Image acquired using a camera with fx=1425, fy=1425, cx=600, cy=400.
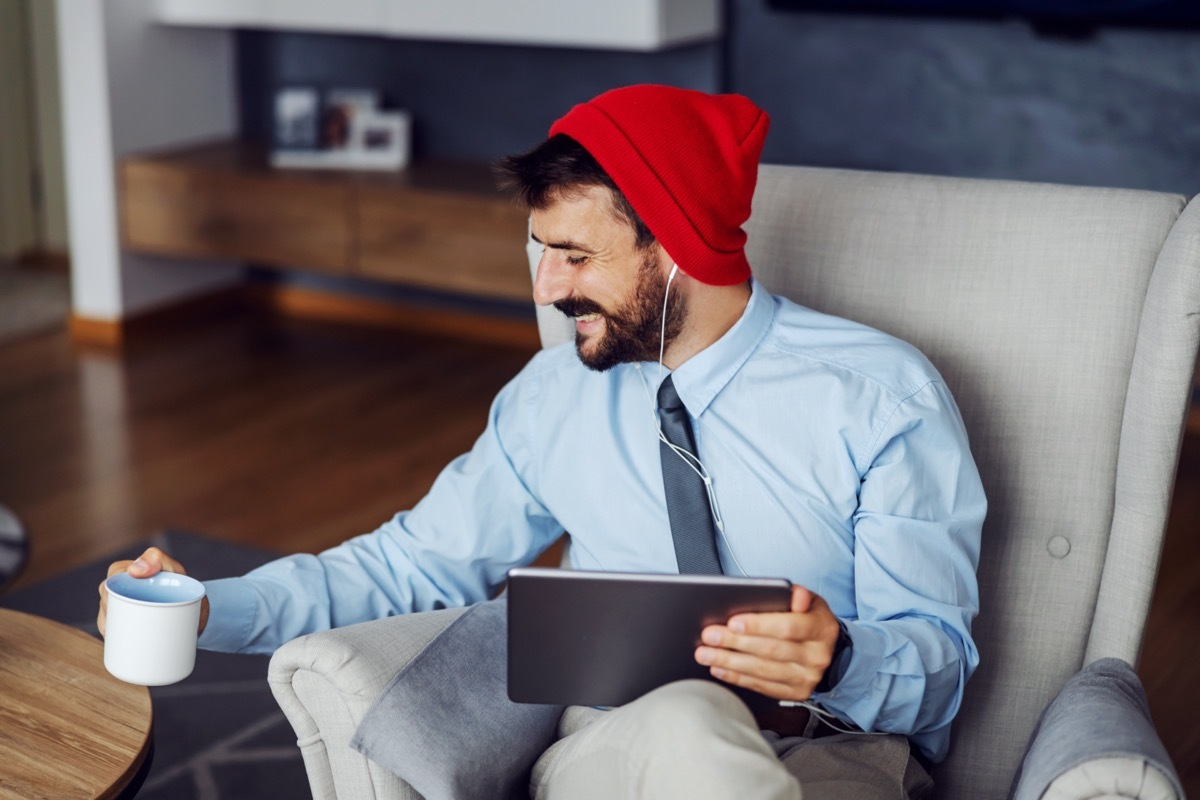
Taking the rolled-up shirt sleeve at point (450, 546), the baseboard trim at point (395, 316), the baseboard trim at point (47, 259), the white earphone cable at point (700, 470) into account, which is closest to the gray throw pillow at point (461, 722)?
the rolled-up shirt sleeve at point (450, 546)

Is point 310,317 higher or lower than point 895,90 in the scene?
lower

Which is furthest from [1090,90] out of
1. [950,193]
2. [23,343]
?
[23,343]

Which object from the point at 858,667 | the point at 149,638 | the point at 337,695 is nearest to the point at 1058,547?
the point at 858,667

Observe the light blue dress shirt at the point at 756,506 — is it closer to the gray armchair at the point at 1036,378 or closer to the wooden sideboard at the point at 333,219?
the gray armchair at the point at 1036,378

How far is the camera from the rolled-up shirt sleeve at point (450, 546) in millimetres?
1526

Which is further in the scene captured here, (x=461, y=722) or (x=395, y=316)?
(x=395, y=316)

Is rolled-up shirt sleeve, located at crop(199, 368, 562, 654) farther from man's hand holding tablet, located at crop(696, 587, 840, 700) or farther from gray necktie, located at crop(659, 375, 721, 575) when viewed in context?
man's hand holding tablet, located at crop(696, 587, 840, 700)

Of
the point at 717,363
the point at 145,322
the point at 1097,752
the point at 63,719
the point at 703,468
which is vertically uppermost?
the point at 717,363

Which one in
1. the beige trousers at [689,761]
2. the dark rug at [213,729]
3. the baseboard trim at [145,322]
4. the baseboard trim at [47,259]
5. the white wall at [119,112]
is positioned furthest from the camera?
the baseboard trim at [47,259]

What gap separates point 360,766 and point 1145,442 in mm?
841

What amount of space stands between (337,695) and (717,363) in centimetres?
52

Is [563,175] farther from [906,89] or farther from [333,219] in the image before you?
[333,219]

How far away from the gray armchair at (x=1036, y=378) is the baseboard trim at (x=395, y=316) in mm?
2736

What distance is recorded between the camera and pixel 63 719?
1363mm
